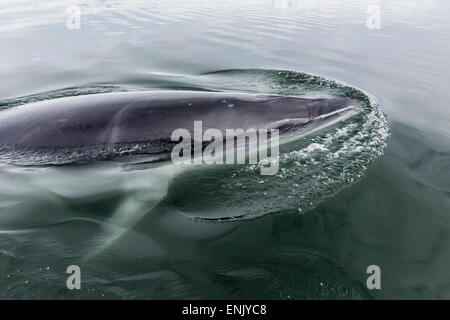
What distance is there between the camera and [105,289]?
4.77m

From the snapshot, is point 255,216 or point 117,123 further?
point 117,123

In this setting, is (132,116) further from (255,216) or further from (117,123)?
(255,216)

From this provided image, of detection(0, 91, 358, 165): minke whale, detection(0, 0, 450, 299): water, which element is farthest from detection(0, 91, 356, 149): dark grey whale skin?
detection(0, 0, 450, 299): water

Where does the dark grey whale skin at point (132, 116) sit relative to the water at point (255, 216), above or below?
above

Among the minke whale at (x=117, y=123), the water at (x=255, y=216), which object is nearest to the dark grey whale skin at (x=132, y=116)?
the minke whale at (x=117, y=123)

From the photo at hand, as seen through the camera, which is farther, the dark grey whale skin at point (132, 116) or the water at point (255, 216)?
the dark grey whale skin at point (132, 116)

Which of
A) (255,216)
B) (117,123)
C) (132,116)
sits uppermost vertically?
(132,116)

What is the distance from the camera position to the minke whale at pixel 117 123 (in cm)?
714

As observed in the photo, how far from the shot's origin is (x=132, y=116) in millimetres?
7246

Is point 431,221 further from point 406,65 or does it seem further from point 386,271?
point 406,65

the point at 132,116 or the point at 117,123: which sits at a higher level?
the point at 132,116

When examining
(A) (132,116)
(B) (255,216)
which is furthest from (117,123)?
(B) (255,216)

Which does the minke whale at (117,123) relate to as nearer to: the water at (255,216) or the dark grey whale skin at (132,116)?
the dark grey whale skin at (132,116)

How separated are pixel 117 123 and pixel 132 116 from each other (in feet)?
0.97
